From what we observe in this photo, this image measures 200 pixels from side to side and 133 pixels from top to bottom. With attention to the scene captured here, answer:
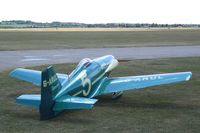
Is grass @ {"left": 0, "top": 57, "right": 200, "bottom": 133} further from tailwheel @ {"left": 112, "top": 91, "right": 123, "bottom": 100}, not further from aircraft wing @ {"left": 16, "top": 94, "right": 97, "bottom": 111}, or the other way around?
aircraft wing @ {"left": 16, "top": 94, "right": 97, "bottom": 111}

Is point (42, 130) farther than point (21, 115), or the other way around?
point (21, 115)

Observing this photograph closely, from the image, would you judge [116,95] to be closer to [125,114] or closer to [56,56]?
[125,114]

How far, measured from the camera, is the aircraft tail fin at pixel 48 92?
10527 millimetres

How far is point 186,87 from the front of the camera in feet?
54.6

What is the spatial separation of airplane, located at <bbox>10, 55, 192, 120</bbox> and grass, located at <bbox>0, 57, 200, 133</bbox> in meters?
0.47

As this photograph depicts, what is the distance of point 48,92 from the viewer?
419 inches

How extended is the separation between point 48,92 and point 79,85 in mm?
1862

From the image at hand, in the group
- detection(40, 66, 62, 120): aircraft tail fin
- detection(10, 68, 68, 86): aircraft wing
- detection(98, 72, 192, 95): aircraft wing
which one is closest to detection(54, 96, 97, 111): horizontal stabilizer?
detection(40, 66, 62, 120): aircraft tail fin

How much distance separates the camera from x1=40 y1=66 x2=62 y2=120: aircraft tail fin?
10527 millimetres

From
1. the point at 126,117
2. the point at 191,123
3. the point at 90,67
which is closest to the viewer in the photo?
the point at 191,123

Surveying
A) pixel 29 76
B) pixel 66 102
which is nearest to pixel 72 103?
pixel 66 102

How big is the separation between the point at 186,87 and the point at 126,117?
5.74m

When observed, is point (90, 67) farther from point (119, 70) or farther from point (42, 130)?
point (119, 70)

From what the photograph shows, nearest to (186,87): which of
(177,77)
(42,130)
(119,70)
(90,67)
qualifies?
(177,77)
